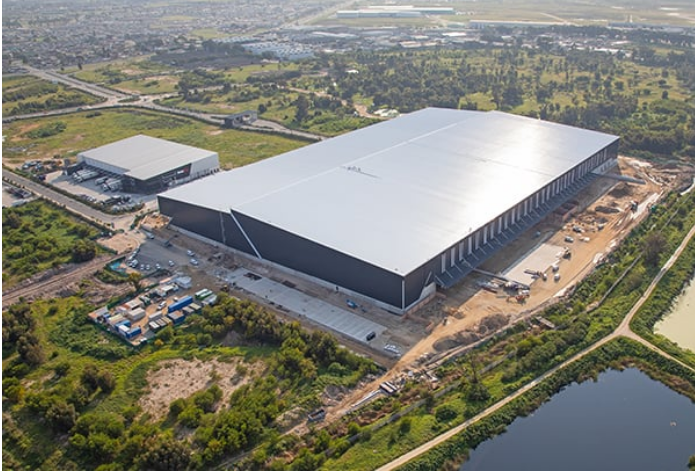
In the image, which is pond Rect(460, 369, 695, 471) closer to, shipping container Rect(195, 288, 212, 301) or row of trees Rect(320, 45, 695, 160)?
shipping container Rect(195, 288, 212, 301)

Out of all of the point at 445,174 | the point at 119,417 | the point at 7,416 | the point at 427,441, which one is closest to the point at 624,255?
the point at 445,174

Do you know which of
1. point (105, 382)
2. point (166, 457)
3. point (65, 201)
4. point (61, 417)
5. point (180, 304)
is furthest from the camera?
point (65, 201)

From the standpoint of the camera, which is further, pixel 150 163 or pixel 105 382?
pixel 150 163

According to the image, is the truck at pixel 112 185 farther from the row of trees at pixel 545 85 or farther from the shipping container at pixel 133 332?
the row of trees at pixel 545 85

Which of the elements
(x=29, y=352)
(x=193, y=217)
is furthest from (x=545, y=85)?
(x=29, y=352)

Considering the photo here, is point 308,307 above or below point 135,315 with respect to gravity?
below

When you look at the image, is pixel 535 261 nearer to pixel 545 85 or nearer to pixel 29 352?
pixel 29 352

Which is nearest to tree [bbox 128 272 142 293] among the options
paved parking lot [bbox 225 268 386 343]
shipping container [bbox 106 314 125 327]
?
shipping container [bbox 106 314 125 327]
